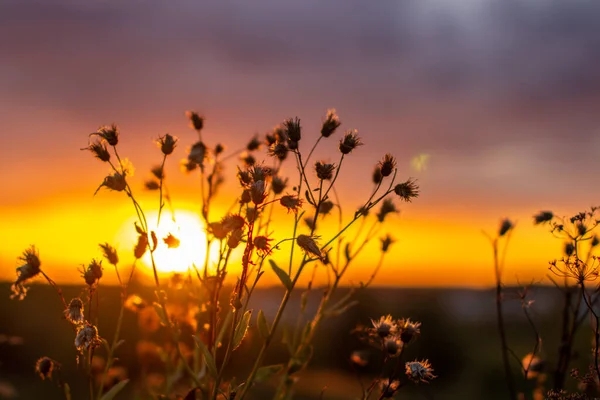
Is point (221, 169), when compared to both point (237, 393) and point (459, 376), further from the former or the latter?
point (459, 376)

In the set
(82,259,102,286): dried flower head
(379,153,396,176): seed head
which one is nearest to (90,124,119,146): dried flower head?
(82,259,102,286): dried flower head

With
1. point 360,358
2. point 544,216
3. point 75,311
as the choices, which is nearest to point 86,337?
point 75,311

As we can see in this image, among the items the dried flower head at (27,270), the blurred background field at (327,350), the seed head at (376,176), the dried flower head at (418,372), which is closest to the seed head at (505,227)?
the seed head at (376,176)

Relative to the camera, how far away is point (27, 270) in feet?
9.04

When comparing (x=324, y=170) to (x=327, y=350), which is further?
(x=327, y=350)

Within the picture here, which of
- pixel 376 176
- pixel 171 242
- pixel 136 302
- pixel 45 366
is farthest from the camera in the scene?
pixel 136 302

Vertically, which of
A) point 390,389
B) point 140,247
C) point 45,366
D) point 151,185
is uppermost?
point 151,185

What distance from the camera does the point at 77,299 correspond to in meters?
2.71

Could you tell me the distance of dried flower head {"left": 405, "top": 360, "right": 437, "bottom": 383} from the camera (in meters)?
2.55

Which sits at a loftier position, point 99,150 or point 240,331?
point 99,150

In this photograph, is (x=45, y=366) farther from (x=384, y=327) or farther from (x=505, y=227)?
(x=505, y=227)

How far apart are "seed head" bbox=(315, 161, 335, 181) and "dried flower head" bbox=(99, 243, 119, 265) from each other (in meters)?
1.12

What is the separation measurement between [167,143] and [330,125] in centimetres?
88

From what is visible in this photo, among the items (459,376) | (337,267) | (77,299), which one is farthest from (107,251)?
(459,376)
